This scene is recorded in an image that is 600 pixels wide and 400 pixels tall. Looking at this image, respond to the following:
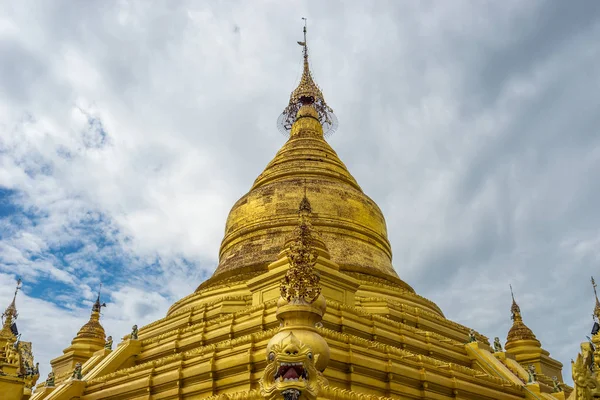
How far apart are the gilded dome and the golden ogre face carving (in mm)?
15439

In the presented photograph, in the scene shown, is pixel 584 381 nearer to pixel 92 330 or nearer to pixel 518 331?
pixel 518 331

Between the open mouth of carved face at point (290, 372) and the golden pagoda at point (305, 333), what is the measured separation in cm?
1

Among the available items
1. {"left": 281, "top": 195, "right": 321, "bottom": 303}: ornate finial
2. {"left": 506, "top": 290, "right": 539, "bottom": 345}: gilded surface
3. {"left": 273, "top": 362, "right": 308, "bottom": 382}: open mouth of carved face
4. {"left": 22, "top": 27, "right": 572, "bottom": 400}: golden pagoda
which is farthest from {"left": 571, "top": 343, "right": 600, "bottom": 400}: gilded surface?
{"left": 506, "top": 290, "right": 539, "bottom": 345}: gilded surface

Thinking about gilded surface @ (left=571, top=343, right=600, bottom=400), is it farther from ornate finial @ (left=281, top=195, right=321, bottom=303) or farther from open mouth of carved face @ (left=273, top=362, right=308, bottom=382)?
open mouth of carved face @ (left=273, top=362, right=308, bottom=382)

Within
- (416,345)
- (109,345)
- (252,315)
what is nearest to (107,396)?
(252,315)

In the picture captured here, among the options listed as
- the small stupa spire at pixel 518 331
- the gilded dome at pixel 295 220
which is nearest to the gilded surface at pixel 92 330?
the gilded dome at pixel 295 220

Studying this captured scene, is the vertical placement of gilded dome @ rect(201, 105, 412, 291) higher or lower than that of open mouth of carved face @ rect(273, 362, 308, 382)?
higher

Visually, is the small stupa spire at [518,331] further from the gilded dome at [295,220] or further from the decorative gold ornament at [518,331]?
the gilded dome at [295,220]

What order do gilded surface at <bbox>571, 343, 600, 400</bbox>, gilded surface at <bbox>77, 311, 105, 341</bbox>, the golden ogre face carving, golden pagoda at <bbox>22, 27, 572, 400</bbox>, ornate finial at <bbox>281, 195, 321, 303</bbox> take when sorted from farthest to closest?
gilded surface at <bbox>77, 311, 105, 341</bbox>
golden pagoda at <bbox>22, 27, 572, 400</bbox>
ornate finial at <bbox>281, 195, 321, 303</bbox>
gilded surface at <bbox>571, 343, 600, 400</bbox>
the golden ogre face carving

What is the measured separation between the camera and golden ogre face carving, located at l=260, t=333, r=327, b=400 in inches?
237

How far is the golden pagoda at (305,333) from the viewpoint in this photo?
775cm

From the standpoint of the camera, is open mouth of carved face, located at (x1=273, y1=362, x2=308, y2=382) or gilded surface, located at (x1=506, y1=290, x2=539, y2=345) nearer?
open mouth of carved face, located at (x1=273, y1=362, x2=308, y2=382)

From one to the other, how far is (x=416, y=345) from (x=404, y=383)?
3.30 meters

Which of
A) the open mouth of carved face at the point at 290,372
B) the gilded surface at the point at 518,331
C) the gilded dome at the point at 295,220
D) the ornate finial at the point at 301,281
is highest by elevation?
the gilded dome at the point at 295,220
